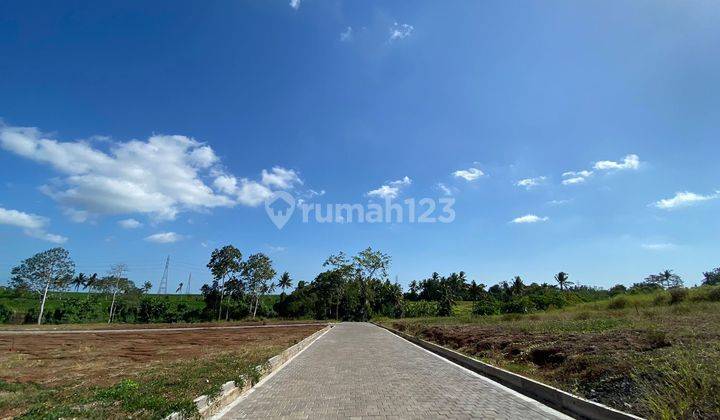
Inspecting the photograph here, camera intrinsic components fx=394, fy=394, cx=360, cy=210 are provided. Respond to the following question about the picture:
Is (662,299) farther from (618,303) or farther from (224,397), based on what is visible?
(224,397)

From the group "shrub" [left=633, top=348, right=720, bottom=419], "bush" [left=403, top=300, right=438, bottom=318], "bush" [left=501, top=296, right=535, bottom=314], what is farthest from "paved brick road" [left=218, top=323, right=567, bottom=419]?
"bush" [left=403, top=300, right=438, bottom=318]

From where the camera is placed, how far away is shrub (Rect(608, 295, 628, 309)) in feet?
116

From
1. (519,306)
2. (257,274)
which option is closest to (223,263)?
(257,274)

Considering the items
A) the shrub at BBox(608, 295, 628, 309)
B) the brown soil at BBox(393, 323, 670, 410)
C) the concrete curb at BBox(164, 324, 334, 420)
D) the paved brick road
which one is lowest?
the paved brick road

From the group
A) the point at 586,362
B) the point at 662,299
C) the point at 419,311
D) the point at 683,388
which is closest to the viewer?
the point at 683,388

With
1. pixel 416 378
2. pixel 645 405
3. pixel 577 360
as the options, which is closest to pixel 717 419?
pixel 645 405

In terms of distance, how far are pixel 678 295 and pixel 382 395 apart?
33.8 m

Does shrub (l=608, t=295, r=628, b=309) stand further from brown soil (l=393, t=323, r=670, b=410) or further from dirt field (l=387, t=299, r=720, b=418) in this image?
dirt field (l=387, t=299, r=720, b=418)

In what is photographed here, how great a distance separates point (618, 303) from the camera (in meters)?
35.9

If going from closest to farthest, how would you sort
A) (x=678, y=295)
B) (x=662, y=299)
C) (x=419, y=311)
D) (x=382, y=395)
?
(x=382, y=395) → (x=678, y=295) → (x=662, y=299) → (x=419, y=311)

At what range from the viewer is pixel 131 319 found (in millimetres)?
73312

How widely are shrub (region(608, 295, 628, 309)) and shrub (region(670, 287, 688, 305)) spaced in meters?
4.11

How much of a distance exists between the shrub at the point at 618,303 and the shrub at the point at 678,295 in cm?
411

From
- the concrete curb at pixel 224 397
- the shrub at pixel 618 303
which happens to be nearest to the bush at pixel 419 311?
the shrub at pixel 618 303
